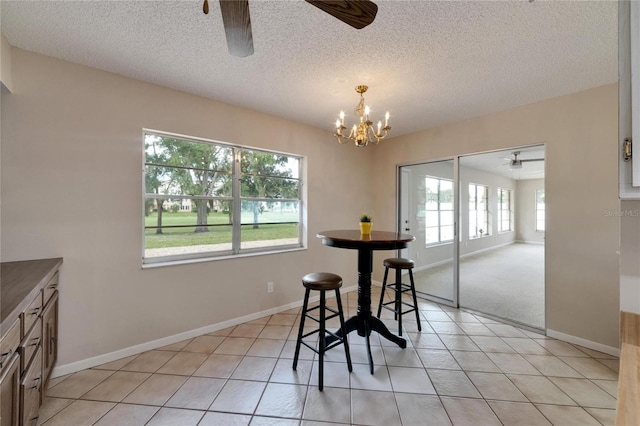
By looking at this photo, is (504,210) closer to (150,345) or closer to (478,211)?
(478,211)

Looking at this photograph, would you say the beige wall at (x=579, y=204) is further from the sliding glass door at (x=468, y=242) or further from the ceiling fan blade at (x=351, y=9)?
the ceiling fan blade at (x=351, y=9)

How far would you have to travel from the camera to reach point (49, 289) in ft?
5.99

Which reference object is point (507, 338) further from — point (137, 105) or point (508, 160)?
point (137, 105)

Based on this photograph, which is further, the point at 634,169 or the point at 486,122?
the point at 486,122

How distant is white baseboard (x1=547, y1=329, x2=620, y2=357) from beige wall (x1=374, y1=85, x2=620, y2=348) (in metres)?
0.02

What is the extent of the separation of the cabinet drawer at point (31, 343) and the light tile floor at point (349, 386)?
567mm

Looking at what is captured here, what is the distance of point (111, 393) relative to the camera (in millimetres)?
1891

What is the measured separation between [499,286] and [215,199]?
4.68 metres

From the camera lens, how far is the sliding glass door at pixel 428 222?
161 inches

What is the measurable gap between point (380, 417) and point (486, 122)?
11.1 ft

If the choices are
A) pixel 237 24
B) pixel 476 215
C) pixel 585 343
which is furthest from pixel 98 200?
pixel 476 215

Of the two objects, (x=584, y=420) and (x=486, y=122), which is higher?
(x=486, y=122)

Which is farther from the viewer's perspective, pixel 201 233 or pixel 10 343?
pixel 201 233

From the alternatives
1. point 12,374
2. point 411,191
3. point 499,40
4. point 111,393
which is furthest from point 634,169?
point 411,191
